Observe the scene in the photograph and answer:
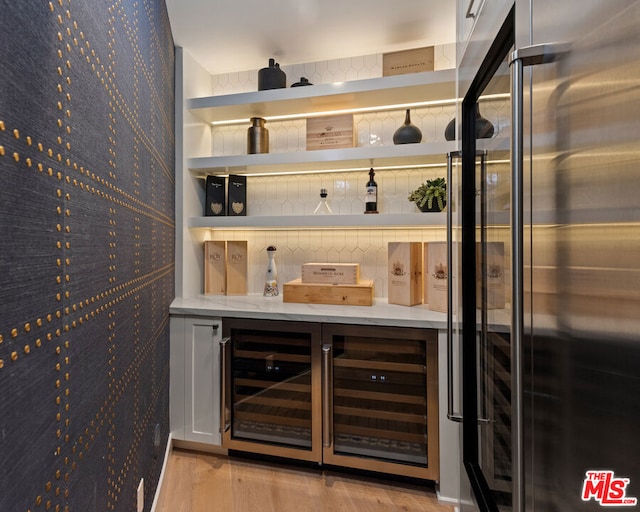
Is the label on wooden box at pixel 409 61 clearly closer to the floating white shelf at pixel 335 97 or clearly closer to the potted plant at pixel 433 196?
the floating white shelf at pixel 335 97

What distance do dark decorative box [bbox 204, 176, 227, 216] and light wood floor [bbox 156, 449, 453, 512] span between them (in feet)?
5.26

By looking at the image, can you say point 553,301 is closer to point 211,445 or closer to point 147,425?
point 147,425

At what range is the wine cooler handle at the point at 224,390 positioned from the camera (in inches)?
78.7

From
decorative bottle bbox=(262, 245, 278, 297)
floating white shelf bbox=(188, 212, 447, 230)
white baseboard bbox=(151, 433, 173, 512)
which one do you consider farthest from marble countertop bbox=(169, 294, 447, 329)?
white baseboard bbox=(151, 433, 173, 512)

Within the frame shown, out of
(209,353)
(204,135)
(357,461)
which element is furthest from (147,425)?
(204,135)

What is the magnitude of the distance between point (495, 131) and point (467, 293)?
1.78 feet

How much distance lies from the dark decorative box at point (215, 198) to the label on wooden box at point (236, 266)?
246 millimetres

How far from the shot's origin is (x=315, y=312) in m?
1.92

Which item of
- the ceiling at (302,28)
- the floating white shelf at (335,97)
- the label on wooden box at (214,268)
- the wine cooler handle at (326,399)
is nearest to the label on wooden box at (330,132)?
the floating white shelf at (335,97)

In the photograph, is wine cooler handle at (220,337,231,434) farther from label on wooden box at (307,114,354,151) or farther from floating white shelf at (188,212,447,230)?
label on wooden box at (307,114,354,151)

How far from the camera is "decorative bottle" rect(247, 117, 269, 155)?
7.98 feet

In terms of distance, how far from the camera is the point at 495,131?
949mm

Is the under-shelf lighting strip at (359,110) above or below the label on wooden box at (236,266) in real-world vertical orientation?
above

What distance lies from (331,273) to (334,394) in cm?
71
